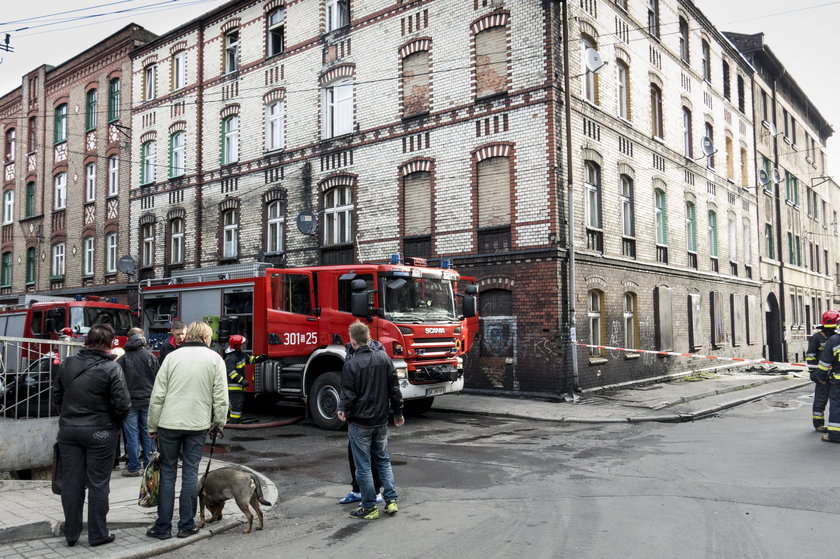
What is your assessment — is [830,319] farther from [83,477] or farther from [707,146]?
[707,146]

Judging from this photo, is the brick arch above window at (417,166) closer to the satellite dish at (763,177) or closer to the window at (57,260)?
the satellite dish at (763,177)

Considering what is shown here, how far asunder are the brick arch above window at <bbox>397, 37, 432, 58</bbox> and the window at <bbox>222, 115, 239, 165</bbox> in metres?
7.18

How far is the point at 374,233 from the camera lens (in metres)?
18.9

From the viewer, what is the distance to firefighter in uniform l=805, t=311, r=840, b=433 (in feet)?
34.7

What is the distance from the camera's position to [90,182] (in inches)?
1121

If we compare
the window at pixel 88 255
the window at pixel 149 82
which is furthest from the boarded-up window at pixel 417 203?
the window at pixel 88 255

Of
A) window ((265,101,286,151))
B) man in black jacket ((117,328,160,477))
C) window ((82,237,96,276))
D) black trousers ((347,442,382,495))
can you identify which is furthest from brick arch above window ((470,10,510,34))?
window ((82,237,96,276))

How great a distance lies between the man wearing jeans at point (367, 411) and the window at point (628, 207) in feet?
45.6

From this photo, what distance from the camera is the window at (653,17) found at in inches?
822

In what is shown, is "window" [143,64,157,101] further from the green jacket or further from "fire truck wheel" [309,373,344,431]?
the green jacket

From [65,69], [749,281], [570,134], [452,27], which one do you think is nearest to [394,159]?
[452,27]

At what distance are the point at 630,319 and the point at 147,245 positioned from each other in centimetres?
1742

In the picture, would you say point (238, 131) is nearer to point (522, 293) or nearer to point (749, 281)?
point (522, 293)

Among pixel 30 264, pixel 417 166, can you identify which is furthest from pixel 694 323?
pixel 30 264
